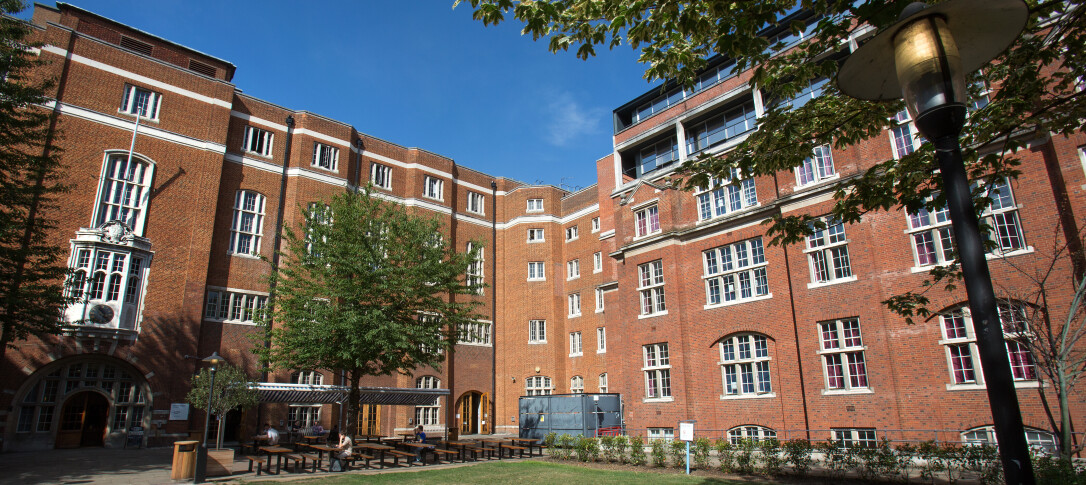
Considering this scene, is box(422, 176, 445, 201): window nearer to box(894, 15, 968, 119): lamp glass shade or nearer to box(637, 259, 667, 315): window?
box(637, 259, 667, 315): window

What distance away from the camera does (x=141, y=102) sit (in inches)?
1104

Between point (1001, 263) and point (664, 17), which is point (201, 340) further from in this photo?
point (1001, 263)

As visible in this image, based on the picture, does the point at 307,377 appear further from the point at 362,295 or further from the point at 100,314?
the point at 362,295

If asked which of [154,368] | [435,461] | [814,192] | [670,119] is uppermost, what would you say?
[670,119]

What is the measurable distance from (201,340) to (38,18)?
16.8 meters

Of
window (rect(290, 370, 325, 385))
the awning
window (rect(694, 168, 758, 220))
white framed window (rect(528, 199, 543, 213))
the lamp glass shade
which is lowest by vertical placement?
the awning

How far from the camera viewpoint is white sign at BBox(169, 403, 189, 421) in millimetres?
25219

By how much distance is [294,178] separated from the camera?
32.3 metres

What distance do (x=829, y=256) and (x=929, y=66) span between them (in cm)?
1739

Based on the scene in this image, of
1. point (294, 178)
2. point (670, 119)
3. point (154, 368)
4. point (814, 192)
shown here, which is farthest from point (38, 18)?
point (814, 192)

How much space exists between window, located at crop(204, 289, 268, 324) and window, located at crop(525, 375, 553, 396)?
16454mm

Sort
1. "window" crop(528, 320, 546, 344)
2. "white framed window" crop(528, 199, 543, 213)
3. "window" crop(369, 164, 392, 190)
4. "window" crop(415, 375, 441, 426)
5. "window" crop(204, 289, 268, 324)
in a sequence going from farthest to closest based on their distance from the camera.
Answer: "white framed window" crop(528, 199, 543, 213), "window" crop(528, 320, 546, 344), "window" crop(369, 164, 392, 190), "window" crop(415, 375, 441, 426), "window" crop(204, 289, 268, 324)

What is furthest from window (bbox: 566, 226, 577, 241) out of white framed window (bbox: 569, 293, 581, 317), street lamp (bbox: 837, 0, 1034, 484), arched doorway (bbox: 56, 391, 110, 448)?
street lamp (bbox: 837, 0, 1034, 484)

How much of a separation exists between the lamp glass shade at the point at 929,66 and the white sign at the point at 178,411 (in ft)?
96.1
